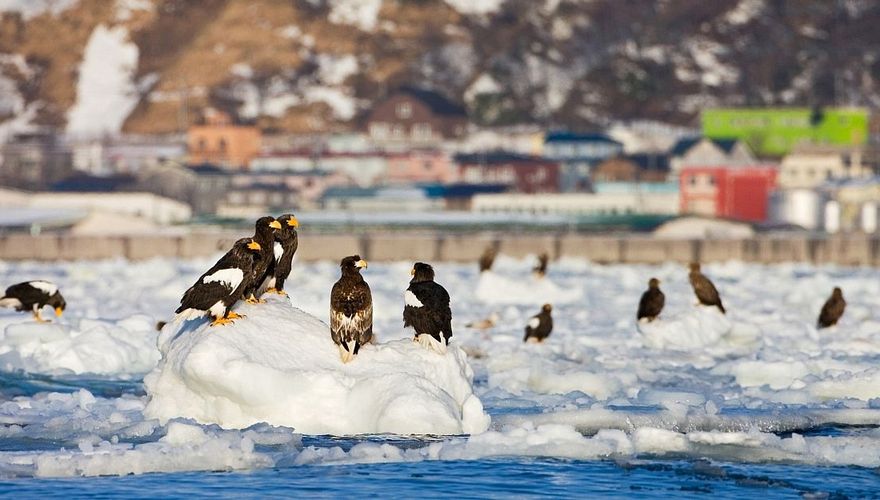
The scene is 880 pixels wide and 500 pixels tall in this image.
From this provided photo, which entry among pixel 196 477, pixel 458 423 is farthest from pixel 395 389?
pixel 196 477

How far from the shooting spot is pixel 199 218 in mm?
98750

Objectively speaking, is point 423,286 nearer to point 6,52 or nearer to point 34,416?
point 34,416

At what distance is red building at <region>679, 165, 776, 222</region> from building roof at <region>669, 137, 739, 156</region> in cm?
329

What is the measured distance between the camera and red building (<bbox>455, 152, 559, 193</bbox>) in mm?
113750

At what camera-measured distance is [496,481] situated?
1473cm

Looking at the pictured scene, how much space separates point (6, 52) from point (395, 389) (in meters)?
161

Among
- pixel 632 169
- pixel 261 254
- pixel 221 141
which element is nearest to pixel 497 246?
pixel 632 169

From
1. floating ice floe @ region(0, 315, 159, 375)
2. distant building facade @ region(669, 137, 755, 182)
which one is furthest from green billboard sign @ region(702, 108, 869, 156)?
floating ice floe @ region(0, 315, 159, 375)

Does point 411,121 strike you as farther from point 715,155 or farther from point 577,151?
point 715,155

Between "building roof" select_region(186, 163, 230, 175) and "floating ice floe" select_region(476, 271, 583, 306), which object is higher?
"building roof" select_region(186, 163, 230, 175)

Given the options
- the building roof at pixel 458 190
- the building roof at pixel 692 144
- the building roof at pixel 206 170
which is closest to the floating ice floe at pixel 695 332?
the building roof at pixel 458 190

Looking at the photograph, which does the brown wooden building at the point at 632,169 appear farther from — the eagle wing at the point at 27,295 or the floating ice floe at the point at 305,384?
the floating ice floe at the point at 305,384

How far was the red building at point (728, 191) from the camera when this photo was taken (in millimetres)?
101312

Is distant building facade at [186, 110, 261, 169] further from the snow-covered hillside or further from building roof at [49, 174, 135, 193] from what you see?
the snow-covered hillside
